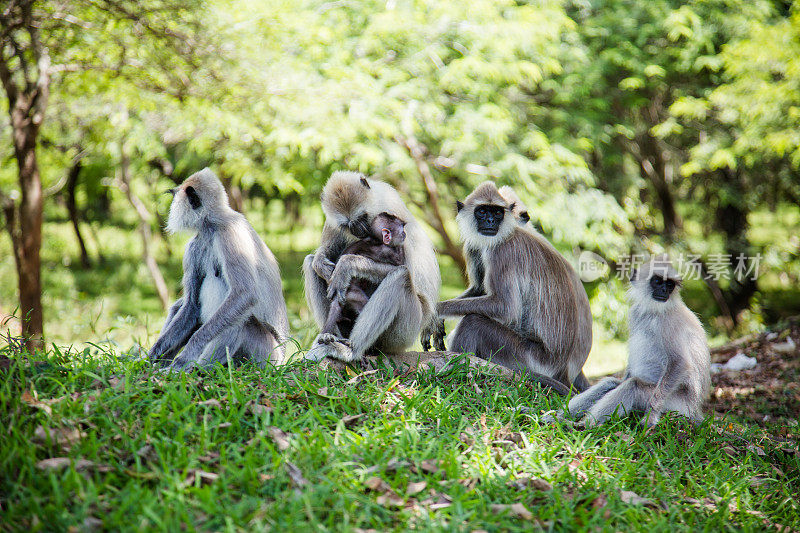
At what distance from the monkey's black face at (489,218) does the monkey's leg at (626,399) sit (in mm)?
1376

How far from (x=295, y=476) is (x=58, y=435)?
1077 mm

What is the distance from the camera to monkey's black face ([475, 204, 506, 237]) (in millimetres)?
4742

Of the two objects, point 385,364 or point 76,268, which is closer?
point 385,364

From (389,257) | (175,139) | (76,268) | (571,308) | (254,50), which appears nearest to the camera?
(389,257)

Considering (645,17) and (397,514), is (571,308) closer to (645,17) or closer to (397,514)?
(397,514)

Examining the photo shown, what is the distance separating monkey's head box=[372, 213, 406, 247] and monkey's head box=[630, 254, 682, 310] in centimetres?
172

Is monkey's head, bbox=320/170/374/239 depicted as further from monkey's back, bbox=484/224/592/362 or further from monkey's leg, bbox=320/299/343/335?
monkey's back, bbox=484/224/592/362

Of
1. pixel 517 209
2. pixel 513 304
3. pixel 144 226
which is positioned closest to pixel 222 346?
pixel 513 304

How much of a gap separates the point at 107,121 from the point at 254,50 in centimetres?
385

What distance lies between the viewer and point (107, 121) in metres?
10.7

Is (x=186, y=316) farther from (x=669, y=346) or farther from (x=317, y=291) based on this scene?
(x=669, y=346)

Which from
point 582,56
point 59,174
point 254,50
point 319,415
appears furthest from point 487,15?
point 59,174

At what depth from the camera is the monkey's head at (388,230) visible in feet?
13.7

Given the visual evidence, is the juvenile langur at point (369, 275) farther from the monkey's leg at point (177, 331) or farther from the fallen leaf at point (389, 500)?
the fallen leaf at point (389, 500)
